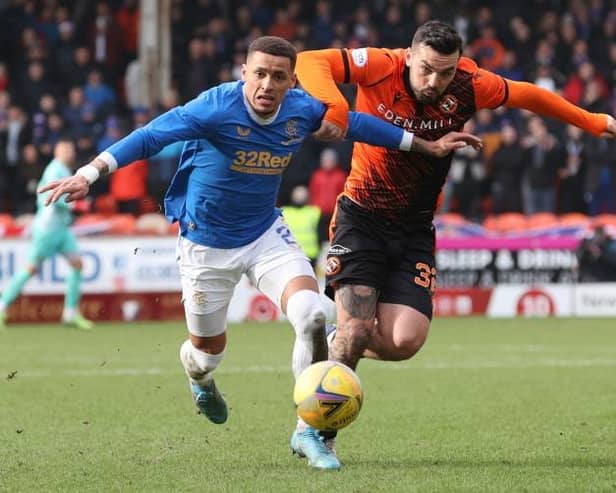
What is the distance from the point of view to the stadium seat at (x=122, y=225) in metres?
18.5

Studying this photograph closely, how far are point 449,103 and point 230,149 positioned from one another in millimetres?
1282

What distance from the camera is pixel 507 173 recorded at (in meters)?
20.4

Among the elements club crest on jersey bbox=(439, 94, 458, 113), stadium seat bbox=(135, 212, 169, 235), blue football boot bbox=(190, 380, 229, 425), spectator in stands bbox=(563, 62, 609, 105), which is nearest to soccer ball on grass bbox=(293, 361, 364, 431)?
blue football boot bbox=(190, 380, 229, 425)

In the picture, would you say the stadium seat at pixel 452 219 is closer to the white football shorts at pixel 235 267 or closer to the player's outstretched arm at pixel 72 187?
the white football shorts at pixel 235 267

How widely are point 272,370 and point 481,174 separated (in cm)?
939

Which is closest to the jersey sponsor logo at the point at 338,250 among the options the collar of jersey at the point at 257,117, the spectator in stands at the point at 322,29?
the collar of jersey at the point at 257,117

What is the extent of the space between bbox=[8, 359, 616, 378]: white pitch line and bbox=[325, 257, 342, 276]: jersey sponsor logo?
4.35 metres

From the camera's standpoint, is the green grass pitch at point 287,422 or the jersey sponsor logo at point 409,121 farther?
the jersey sponsor logo at point 409,121

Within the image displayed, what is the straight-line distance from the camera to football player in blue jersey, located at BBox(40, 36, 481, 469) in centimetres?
702

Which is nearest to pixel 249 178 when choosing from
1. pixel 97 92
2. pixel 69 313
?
pixel 69 313

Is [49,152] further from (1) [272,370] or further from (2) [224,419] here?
(2) [224,419]

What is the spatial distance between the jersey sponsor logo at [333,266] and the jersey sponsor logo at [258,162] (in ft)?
2.34

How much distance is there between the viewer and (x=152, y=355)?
1353 cm

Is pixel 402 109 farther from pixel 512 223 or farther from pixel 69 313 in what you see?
pixel 512 223
